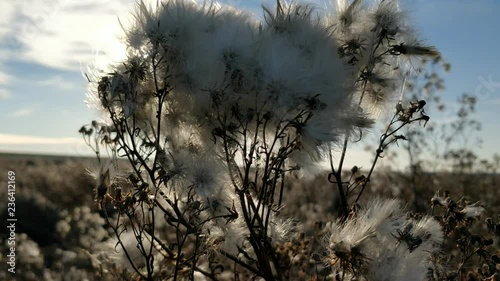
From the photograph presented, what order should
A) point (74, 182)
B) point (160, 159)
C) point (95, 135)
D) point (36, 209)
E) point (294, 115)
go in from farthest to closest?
point (74, 182), point (36, 209), point (95, 135), point (160, 159), point (294, 115)

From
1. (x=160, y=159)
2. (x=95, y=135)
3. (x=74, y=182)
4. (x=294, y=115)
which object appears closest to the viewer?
(x=294, y=115)

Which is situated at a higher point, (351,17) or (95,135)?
(351,17)

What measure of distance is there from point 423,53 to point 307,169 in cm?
81

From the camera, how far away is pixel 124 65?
9.37ft

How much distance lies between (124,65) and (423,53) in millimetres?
1420

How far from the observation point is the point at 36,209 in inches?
418

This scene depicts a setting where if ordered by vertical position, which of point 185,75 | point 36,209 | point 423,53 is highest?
point 423,53

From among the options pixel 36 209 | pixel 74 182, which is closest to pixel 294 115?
pixel 36 209

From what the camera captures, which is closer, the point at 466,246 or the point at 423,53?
the point at 423,53

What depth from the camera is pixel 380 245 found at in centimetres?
269

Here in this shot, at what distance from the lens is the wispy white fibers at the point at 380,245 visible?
252 centimetres

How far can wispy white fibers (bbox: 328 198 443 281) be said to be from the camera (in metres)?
2.52

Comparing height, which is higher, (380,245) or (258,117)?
(258,117)

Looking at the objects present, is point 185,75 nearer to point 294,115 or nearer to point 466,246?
point 294,115
